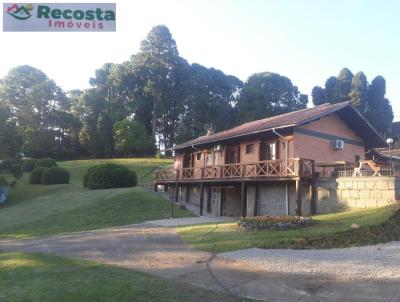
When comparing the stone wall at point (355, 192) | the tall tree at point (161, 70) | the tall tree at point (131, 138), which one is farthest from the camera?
the tall tree at point (161, 70)

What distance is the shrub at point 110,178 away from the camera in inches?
1331

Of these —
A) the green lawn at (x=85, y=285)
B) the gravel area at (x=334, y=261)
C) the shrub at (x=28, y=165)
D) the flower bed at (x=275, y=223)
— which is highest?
the shrub at (x=28, y=165)

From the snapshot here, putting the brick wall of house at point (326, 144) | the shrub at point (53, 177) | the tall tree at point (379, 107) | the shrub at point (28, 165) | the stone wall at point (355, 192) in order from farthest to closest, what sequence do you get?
the tall tree at point (379, 107), the shrub at point (28, 165), the shrub at point (53, 177), the brick wall of house at point (326, 144), the stone wall at point (355, 192)

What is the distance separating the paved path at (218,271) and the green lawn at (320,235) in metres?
0.79

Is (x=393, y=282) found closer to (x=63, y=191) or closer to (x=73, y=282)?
(x=73, y=282)

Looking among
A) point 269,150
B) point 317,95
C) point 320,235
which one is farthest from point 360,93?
point 320,235

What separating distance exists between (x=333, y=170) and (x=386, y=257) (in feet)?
39.7

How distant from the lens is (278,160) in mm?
19859

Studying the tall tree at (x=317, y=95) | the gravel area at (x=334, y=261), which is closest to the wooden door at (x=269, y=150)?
the gravel area at (x=334, y=261)

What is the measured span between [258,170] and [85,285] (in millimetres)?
14317

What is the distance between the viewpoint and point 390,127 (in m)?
55.3

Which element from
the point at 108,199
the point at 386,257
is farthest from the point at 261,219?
the point at 108,199

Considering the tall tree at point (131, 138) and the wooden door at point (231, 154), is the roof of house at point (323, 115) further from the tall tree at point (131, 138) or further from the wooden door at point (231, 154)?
the tall tree at point (131, 138)

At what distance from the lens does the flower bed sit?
14.1 meters
